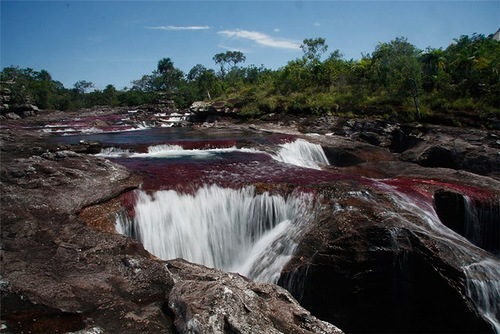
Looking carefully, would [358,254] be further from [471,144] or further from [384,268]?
[471,144]

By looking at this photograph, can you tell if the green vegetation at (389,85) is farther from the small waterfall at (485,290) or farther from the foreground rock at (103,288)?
the foreground rock at (103,288)

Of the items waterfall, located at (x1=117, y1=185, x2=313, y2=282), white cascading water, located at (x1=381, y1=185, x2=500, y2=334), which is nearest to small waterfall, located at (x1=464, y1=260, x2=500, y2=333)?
white cascading water, located at (x1=381, y1=185, x2=500, y2=334)

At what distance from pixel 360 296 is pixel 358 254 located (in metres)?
0.93

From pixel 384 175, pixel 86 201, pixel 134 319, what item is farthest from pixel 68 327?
pixel 384 175

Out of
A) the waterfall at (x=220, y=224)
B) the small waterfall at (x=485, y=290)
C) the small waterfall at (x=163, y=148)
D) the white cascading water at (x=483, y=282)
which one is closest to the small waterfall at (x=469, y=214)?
the white cascading water at (x=483, y=282)

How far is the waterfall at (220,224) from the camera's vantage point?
9.07 m

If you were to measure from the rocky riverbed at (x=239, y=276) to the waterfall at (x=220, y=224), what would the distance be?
71cm

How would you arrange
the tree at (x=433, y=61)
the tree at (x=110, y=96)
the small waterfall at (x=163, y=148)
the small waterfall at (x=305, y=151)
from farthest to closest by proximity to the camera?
the tree at (x=110, y=96) → the tree at (x=433, y=61) → the small waterfall at (x=305, y=151) → the small waterfall at (x=163, y=148)

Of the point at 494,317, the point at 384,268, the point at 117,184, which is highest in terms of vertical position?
the point at 117,184

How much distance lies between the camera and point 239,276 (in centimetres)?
519

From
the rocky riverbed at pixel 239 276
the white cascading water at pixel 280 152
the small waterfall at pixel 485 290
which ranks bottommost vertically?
the small waterfall at pixel 485 290

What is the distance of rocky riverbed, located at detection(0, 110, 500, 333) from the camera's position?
3.99m

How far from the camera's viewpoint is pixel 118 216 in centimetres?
850

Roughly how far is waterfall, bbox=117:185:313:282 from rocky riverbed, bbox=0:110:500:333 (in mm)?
709
